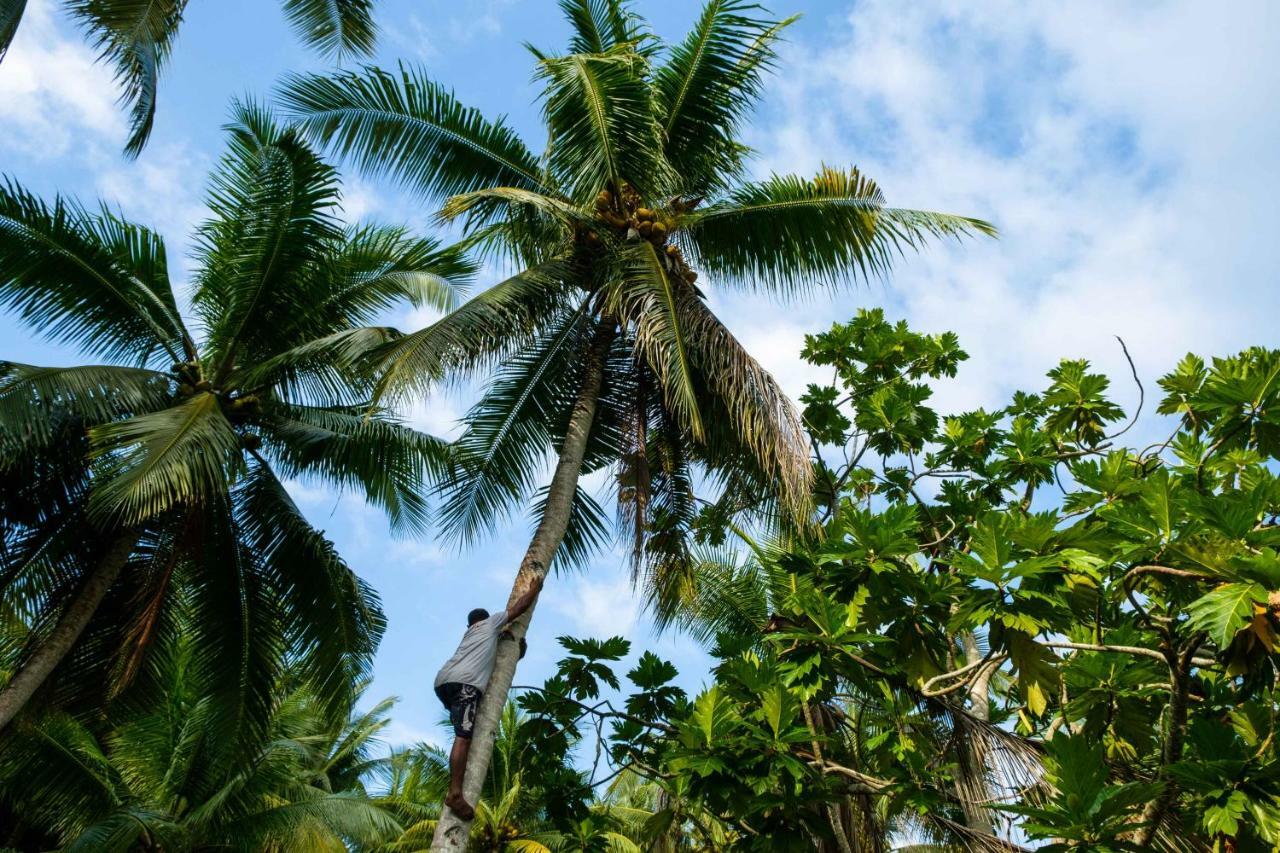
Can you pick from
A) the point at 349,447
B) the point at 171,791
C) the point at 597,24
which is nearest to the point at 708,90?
the point at 597,24

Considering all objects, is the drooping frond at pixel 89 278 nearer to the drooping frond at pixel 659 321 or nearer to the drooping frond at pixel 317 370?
the drooping frond at pixel 317 370

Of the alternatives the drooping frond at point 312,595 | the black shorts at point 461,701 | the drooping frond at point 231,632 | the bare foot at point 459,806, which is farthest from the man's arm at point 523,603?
the drooping frond at point 231,632

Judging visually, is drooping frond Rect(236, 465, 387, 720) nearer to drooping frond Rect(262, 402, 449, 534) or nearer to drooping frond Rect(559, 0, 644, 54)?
drooping frond Rect(262, 402, 449, 534)

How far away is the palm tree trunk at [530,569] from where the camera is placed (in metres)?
5.99

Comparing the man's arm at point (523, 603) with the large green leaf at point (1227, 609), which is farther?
the man's arm at point (523, 603)

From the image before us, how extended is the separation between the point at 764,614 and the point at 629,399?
6.28 m

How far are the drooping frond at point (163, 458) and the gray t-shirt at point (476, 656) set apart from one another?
9.50 ft

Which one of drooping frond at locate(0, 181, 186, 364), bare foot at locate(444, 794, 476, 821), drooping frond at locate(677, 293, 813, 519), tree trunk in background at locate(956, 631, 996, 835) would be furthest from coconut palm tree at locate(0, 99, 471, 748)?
tree trunk in background at locate(956, 631, 996, 835)

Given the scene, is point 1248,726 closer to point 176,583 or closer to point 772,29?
point 772,29

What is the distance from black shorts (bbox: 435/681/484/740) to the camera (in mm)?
6352

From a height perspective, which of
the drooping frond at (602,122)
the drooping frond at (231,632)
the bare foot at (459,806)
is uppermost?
the drooping frond at (602,122)

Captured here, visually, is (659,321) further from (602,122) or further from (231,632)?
(231,632)

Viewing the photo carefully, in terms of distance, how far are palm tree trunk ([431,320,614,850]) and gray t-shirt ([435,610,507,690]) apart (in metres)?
0.05

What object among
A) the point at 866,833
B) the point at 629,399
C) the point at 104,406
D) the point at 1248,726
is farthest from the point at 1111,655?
the point at 104,406
